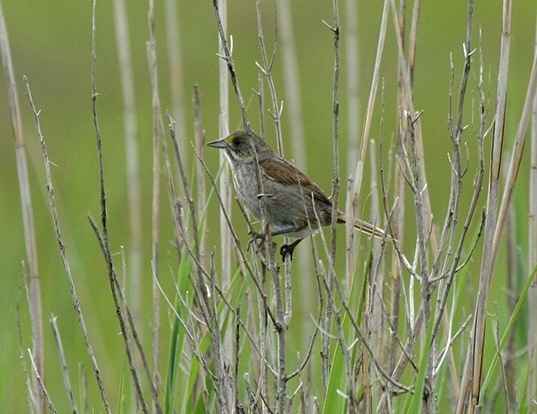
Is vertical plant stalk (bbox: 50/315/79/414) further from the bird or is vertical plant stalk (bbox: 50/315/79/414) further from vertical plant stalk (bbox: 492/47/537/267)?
the bird

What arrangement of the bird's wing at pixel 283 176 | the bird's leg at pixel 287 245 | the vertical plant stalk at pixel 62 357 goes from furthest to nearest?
the bird's wing at pixel 283 176 → the bird's leg at pixel 287 245 → the vertical plant stalk at pixel 62 357

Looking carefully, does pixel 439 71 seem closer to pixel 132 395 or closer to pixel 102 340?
pixel 102 340

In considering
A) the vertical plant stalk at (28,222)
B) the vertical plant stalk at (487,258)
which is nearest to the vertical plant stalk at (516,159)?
the vertical plant stalk at (487,258)

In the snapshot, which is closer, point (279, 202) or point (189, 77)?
point (279, 202)

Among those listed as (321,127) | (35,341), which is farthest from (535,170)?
(321,127)

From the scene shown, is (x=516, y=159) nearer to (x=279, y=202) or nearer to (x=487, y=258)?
(x=487, y=258)

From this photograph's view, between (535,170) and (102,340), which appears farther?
(102,340)

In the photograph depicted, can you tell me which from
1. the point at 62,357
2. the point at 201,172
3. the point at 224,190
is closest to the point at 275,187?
the point at 224,190

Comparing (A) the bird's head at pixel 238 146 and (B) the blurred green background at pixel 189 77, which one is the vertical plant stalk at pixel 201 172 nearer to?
(A) the bird's head at pixel 238 146

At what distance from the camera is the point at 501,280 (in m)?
4.96

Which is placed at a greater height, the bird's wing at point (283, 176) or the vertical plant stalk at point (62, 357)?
the bird's wing at point (283, 176)

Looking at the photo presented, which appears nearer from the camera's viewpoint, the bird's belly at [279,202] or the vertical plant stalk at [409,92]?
the vertical plant stalk at [409,92]

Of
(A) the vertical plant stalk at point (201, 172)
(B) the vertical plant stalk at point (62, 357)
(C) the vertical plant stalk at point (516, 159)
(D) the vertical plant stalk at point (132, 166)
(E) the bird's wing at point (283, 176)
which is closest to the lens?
(B) the vertical plant stalk at point (62, 357)

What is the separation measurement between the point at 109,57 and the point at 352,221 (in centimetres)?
1384
